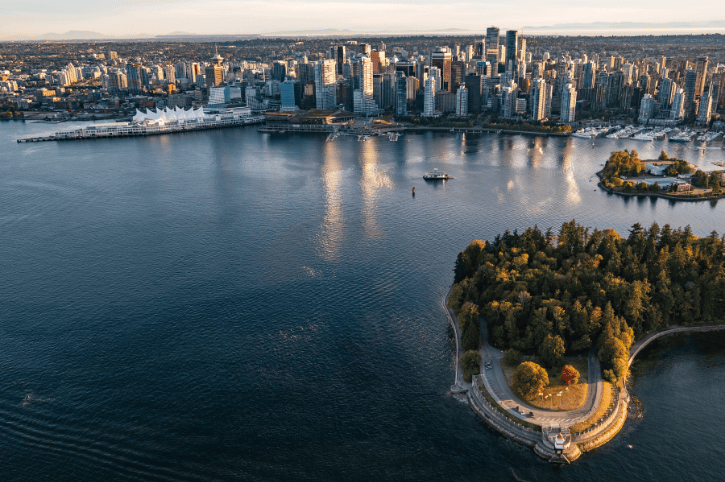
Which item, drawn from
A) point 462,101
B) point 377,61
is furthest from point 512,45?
point 462,101

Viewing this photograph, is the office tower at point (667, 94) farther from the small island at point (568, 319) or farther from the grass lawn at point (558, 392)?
the grass lawn at point (558, 392)

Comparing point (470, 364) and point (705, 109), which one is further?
point (705, 109)

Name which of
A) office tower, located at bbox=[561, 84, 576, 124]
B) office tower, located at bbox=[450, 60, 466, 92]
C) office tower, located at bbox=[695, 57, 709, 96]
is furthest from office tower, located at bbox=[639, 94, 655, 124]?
office tower, located at bbox=[450, 60, 466, 92]

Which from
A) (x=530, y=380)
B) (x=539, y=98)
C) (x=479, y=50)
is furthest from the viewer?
(x=479, y=50)

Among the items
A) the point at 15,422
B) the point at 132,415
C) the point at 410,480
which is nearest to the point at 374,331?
the point at 410,480

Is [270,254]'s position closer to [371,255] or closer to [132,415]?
[371,255]

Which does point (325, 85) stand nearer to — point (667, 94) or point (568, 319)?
point (667, 94)
